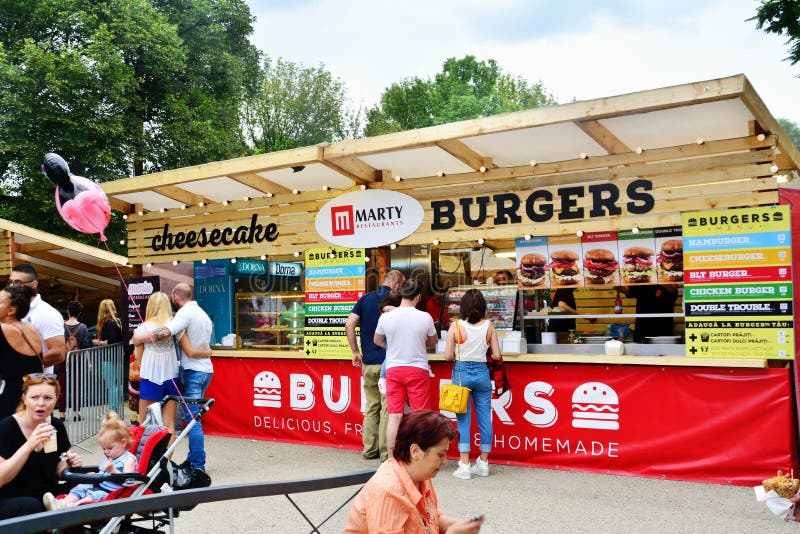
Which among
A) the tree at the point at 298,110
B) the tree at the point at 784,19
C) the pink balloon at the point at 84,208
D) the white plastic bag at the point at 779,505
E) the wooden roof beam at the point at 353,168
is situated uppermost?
the tree at the point at 298,110

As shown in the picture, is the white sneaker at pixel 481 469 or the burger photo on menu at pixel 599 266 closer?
the white sneaker at pixel 481 469

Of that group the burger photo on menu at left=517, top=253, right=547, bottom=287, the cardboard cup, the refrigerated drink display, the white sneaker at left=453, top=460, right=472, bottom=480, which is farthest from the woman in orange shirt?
the refrigerated drink display

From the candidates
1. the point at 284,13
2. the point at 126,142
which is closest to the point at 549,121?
the point at 126,142

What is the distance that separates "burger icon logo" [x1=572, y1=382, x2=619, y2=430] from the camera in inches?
263

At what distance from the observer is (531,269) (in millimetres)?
7520

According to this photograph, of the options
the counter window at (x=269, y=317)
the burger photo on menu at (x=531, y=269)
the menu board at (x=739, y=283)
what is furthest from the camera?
the counter window at (x=269, y=317)

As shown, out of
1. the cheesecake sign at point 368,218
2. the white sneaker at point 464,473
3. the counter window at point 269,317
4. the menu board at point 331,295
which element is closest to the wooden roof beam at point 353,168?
the cheesecake sign at point 368,218

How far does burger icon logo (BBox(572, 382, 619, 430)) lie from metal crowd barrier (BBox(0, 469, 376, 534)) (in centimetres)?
415

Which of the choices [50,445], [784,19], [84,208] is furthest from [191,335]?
[784,19]

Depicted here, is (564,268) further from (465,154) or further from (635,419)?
(635,419)

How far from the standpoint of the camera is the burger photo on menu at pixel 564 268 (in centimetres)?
732

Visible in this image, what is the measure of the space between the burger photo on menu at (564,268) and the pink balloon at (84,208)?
442 centimetres

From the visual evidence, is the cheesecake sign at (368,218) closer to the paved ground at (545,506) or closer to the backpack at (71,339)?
the paved ground at (545,506)

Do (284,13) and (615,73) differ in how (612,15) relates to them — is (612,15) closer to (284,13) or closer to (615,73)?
(615,73)
